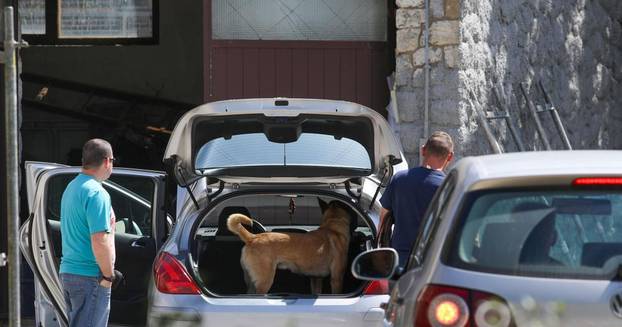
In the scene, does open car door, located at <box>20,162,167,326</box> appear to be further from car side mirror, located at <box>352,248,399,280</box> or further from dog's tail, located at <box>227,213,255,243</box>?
car side mirror, located at <box>352,248,399,280</box>

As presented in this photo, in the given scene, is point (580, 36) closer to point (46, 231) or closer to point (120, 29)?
point (120, 29)

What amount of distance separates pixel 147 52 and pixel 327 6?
6786 mm

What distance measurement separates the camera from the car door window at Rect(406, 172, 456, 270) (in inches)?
190

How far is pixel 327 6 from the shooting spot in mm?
11562

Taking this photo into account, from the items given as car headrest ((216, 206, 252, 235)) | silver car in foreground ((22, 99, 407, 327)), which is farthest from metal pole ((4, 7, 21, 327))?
car headrest ((216, 206, 252, 235))

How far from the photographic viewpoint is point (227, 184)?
7.88 m

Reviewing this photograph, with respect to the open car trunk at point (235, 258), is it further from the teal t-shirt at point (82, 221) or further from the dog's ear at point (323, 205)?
the teal t-shirt at point (82, 221)

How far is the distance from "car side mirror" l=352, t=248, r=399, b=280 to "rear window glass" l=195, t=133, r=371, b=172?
2.47m

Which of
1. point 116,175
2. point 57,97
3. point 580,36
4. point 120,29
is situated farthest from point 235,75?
point 57,97

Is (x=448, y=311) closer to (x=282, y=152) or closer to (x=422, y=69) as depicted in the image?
(x=282, y=152)

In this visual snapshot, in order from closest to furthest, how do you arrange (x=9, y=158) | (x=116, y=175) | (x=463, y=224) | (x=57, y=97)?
(x=463, y=224) → (x=9, y=158) → (x=116, y=175) → (x=57, y=97)

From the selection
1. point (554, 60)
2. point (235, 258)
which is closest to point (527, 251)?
point (235, 258)

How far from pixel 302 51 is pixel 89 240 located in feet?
15.6

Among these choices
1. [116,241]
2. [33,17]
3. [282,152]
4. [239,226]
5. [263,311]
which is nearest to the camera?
[263,311]
